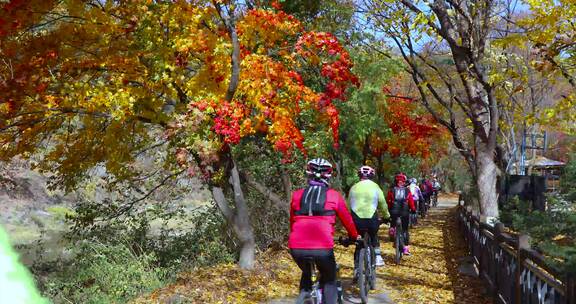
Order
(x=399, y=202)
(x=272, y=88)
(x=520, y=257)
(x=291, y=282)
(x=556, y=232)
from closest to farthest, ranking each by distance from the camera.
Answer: (x=520, y=257) < (x=556, y=232) < (x=291, y=282) < (x=272, y=88) < (x=399, y=202)

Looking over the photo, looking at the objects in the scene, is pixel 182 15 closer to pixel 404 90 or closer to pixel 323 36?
pixel 323 36

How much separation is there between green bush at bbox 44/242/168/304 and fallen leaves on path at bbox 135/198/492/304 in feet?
3.19

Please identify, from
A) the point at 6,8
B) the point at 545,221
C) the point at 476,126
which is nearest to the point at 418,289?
the point at 545,221

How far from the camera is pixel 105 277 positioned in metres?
11.7

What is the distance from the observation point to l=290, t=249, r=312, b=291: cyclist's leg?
576 cm

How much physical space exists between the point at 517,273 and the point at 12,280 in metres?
6.38

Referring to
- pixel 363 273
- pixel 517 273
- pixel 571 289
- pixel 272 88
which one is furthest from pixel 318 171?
pixel 272 88

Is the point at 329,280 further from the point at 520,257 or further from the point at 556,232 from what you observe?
the point at 556,232

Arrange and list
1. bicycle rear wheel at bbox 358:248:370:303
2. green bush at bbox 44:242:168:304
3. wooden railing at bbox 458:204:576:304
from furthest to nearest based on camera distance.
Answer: green bush at bbox 44:242:168:304, bicycle rear wheel at bbox 358:248:370:303, wooden railing at bbox 458:204:576:304

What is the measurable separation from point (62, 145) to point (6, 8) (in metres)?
3.63

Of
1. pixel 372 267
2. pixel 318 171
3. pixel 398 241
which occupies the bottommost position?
pixel 372 267

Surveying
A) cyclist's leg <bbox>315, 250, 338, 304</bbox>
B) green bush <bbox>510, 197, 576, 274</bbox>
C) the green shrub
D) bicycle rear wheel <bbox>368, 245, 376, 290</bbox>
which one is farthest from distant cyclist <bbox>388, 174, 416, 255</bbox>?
cyclist's leg <bbox>315, 250, 338, 304</bbox>

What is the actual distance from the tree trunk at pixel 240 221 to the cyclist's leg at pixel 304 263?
5.49 m

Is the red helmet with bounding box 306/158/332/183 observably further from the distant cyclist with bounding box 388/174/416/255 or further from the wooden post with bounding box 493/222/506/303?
the distant cyclist with bounding box 388/174/416/255
